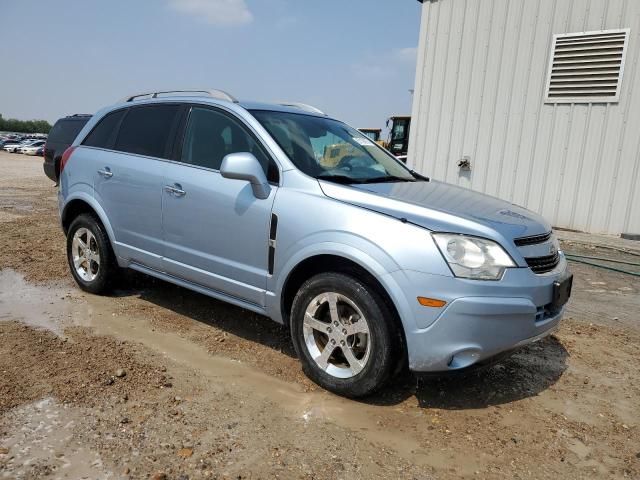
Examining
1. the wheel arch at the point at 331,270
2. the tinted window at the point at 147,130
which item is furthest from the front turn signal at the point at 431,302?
the tinted window at the point at 147,130

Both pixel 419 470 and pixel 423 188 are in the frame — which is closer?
pixel 419 470

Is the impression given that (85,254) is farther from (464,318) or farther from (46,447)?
(464,318)

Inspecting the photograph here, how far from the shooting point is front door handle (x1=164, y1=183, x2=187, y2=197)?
3762 mm

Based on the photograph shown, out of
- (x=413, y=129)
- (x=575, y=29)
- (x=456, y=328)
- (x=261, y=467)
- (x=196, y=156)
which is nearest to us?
(x=261, y=467)

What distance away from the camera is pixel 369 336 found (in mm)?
2852

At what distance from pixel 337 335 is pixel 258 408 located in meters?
0.61

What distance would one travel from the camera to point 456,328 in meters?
2.64

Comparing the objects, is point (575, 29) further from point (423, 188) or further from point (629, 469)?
point (629, 469)

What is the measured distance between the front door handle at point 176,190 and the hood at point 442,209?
1191 mm

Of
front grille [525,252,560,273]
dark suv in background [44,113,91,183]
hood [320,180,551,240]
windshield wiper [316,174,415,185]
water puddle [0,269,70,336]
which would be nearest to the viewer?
hood [320,180,551,240]

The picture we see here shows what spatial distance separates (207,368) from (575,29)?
910 cm

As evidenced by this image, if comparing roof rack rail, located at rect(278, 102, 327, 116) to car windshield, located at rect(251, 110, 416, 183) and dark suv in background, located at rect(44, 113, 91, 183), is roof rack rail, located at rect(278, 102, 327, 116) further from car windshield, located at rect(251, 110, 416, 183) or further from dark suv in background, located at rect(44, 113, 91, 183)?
dark suv in background, located at rect(44, 113, 91, 183)

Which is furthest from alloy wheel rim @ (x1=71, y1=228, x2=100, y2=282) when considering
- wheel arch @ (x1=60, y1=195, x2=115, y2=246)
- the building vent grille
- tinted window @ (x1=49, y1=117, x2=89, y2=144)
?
the building vent grille

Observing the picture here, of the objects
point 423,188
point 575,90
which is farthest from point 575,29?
point 423,188
